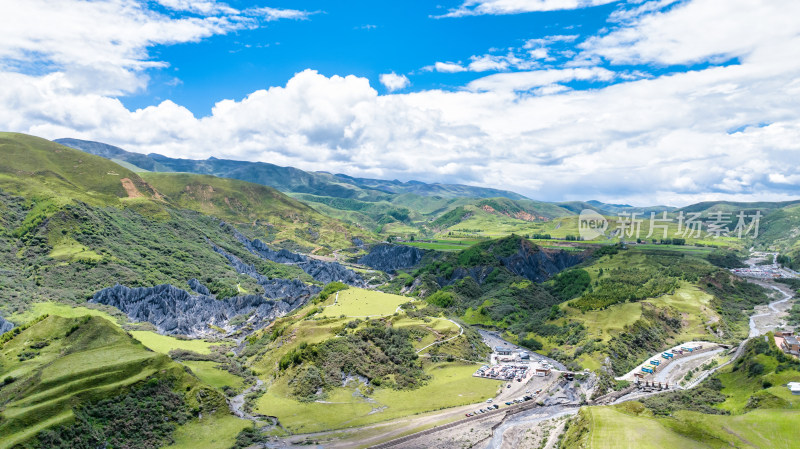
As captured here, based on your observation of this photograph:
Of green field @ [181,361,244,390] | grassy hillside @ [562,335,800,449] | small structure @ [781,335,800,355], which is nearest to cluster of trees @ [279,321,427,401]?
green field @ [181,361,244,390]

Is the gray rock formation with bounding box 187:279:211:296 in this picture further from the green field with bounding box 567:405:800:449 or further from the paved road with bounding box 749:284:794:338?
the paved road with bounding box 749:284:794:338

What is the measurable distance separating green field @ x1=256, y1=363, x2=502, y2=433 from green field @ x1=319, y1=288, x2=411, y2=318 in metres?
27.1

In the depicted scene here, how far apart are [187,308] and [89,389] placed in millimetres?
78024

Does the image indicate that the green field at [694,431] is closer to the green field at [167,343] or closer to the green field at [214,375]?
the green field at [214,375]

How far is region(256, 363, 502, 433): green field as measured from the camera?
71.4m

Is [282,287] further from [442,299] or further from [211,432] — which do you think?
[211,432]

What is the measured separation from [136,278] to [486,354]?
4050 inches

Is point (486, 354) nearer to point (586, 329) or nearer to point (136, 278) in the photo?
point (586, 329)

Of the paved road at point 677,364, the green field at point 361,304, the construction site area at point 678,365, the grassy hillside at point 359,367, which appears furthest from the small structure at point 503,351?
the paved road at point 677,364

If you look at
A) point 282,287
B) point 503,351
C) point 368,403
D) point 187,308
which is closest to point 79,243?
point 187,308

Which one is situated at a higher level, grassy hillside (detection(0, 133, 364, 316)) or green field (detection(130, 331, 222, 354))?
grassy hillside (detection(0, 133, 364, 316))

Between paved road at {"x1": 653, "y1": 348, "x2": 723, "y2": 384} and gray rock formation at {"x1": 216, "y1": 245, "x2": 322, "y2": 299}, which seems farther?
gray rock formation at {"x1": 216, "y1": 245, "x2": 322, "y2": 299}

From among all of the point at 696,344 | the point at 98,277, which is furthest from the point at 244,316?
the point at 696,344

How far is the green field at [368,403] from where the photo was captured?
71375mm
